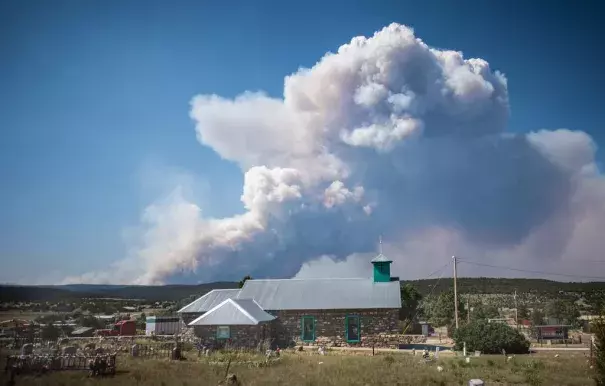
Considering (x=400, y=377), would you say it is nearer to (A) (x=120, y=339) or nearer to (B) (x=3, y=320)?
(A) (x=120, y=339)

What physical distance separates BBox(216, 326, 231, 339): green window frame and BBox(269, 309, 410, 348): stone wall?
5.01 m

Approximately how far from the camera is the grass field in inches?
686

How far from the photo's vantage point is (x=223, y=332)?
31125 millimetres

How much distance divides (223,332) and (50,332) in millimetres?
12117

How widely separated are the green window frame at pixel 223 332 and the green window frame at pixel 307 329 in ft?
20.3

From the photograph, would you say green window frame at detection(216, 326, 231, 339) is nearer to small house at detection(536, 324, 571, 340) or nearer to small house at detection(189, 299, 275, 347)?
small house at detection(189, 299, 275, 347)

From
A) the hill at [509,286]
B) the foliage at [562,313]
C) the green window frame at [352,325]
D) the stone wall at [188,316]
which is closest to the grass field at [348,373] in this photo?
the green window frame at [352,325]

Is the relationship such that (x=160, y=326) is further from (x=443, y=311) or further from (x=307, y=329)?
(x=443, y=311)

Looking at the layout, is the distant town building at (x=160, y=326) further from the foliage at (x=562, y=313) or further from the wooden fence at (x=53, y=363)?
the foliage at (x=562, y=313)

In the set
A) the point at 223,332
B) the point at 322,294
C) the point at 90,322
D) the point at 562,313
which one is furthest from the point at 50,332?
the point at 562,313

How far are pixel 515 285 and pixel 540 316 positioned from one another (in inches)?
2550

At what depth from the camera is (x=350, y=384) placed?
17.4m

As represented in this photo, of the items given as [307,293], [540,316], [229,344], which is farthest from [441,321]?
[229,344]

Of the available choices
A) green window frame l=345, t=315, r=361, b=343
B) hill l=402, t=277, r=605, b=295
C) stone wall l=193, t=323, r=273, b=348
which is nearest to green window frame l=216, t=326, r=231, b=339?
stone wall l=193, t=323, r=273, b=348
